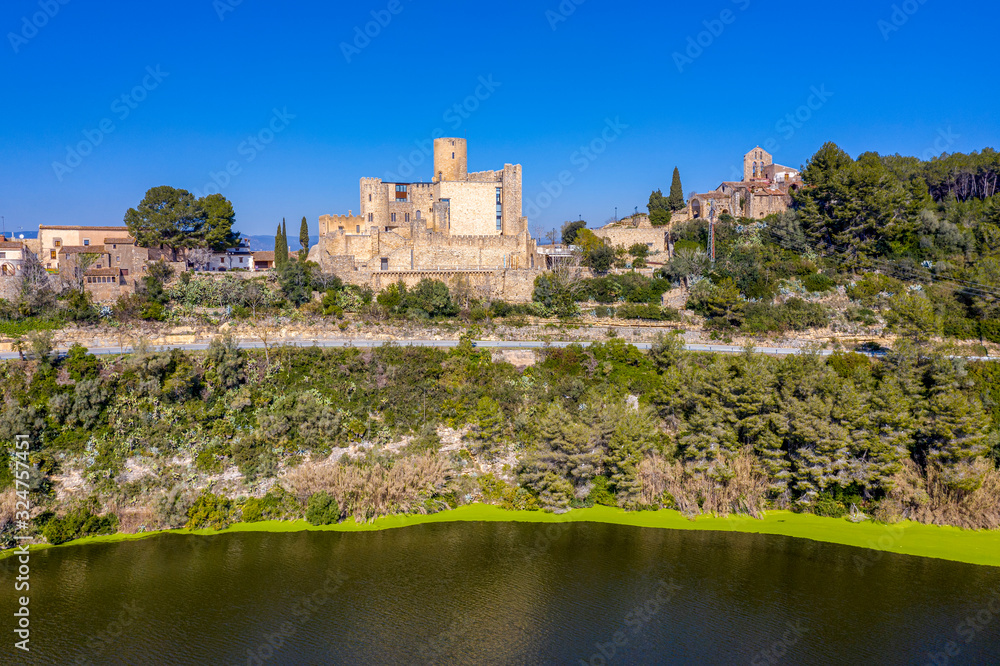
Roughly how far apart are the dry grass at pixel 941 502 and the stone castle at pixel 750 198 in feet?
70.4

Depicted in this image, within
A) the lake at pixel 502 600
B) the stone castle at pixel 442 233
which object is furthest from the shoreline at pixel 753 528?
the stone castle at pixel 442 233

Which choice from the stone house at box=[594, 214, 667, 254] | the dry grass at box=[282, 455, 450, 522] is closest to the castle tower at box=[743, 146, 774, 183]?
the stone house at box=[594, 214, 667, 254]

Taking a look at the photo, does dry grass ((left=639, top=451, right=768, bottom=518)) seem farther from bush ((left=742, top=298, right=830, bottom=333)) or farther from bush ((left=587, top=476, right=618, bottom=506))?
bush ((left=742, top=298, right=830, bottom=333))

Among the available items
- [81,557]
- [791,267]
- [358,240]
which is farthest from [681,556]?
[358,240]

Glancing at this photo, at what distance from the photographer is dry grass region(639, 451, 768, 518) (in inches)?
731

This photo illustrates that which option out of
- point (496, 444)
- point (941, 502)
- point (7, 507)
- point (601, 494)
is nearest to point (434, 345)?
point (496, 444)

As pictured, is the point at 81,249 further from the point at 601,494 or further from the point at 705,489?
the point at 705,489

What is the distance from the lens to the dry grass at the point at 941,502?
1769cm

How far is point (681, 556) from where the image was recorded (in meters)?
16.6

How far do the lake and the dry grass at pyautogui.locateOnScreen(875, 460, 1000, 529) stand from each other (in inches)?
80.4

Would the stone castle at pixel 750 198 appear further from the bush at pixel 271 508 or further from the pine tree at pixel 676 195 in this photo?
the bush at pixel 271 508

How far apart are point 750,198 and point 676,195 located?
21.5 ft

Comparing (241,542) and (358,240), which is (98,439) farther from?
(358,240)

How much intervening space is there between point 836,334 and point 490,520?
18.6m
